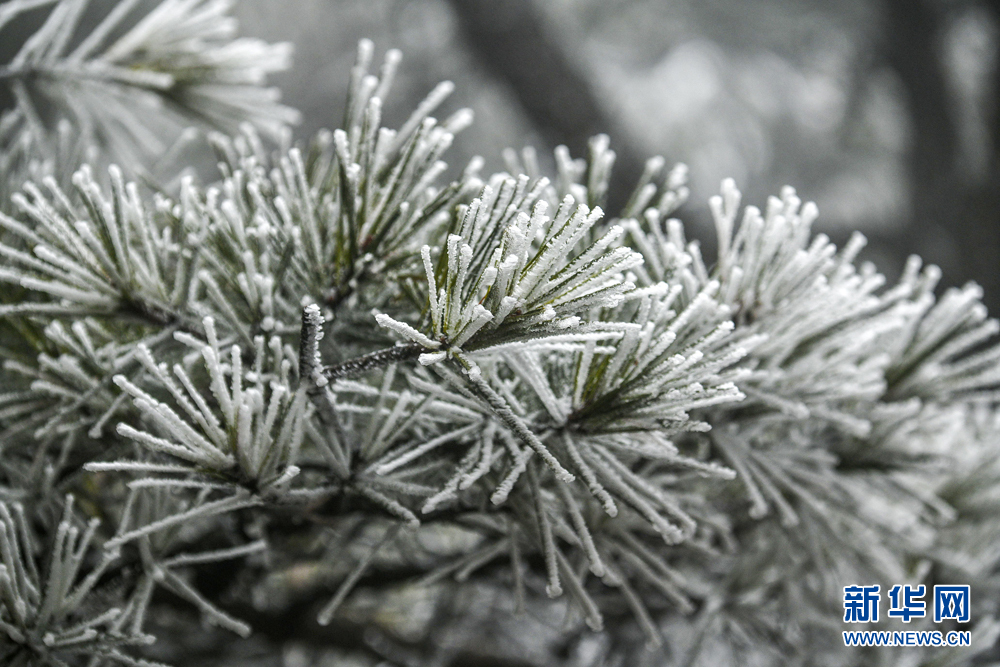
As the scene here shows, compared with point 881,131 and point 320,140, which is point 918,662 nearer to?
point 320,140

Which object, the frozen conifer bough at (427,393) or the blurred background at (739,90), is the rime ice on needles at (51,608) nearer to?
the frozen conifer bough at (427,393)

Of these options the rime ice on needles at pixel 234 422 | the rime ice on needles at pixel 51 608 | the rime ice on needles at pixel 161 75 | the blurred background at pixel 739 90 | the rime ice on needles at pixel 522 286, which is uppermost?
the blurred background at pixel 739 90

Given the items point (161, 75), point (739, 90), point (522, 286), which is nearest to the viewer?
point (522, 286)

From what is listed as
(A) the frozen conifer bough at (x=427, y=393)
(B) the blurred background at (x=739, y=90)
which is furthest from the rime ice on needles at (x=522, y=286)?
(B) the blurred background at (x=739, y=90)

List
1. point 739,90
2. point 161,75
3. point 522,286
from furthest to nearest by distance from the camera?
point 739,90 < point 161,75 < point 522,286

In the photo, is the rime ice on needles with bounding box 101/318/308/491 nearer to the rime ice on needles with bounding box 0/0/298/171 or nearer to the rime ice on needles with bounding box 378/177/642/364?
the rime ice on needles with bounding box 378/177/642/364

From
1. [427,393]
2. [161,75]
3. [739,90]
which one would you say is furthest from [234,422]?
[739,90]

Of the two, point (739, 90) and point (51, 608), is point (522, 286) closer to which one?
point (51, 608)
